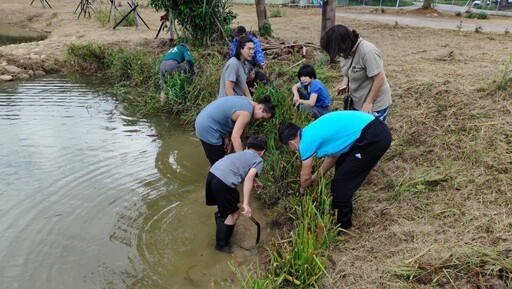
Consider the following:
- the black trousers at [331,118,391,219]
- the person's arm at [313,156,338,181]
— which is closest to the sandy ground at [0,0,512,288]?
the black trousers at [331,118,391,219]

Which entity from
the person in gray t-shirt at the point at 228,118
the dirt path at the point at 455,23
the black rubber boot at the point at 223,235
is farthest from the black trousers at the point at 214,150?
the dirt path at the point at 455,23

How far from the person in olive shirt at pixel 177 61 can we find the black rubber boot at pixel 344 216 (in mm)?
4813

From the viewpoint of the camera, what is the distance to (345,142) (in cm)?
320

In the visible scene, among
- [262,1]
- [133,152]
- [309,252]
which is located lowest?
[133,152]

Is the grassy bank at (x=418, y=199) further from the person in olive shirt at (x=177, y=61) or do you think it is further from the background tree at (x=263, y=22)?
the background tree at (x=263, y=22)

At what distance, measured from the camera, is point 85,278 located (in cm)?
333

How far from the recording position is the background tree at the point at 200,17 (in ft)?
30.2

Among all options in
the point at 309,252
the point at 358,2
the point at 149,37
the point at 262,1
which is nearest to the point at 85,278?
A: the point at 309,252

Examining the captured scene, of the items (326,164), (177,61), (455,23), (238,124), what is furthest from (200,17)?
(455,23)

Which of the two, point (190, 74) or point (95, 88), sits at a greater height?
point (190, 74)

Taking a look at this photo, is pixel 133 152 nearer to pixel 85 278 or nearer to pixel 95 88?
pixel 85 278

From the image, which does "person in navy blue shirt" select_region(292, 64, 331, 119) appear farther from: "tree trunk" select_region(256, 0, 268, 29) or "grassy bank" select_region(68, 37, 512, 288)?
"tree trunk" select_region(256, 0, 268, 29)

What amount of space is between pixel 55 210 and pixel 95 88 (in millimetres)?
5544

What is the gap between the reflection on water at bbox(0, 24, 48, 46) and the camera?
1525 cm
